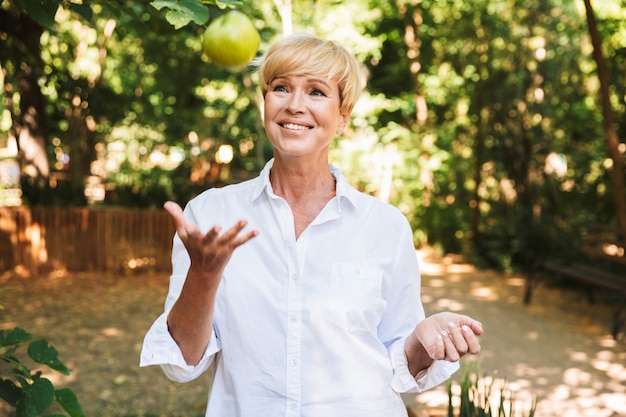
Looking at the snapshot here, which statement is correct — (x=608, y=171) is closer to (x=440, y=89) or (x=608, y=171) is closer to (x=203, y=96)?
(x=440, y=89)

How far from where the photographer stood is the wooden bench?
22.1ft

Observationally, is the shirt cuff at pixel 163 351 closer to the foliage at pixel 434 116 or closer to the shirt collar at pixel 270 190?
the shirt collar at pixel 270 190

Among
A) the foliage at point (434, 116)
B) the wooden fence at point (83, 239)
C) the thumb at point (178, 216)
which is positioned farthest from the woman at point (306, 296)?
the wooden fence at point (83, 239)

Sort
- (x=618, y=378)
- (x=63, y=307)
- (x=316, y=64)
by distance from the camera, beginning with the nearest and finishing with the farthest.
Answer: (x=316, y=64) < (x=618, y=378) < (x=63, y=307)

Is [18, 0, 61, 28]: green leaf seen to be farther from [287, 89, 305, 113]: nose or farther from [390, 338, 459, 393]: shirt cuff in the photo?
[390, 338, 459, 393]: shirt cuff

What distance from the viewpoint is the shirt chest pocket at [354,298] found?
4.99ft

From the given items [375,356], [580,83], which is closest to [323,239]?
[375,356]

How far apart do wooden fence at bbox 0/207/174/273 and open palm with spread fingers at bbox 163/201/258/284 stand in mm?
8330

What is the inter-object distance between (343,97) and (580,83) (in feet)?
35.5

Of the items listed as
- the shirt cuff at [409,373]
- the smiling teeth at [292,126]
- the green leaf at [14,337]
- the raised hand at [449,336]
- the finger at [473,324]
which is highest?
the smiling teeth at [292,126]

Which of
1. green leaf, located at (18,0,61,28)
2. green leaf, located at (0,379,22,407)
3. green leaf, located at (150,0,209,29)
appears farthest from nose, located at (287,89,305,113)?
green leaf, located at (0,379,22,407)

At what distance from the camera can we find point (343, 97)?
1639 mm

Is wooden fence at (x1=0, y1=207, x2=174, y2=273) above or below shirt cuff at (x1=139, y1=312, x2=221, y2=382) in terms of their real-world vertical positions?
below

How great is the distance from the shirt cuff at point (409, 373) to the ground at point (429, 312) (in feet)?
4.50
